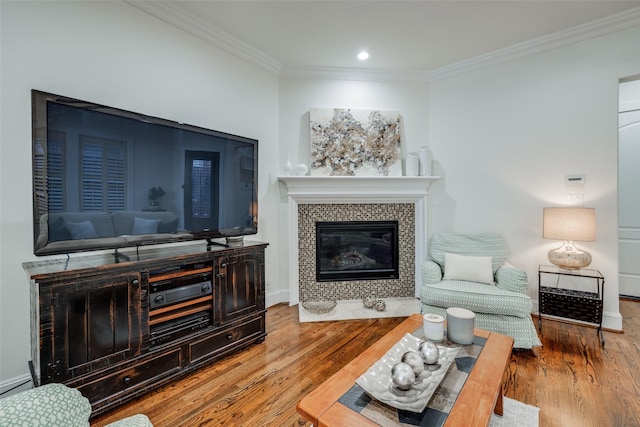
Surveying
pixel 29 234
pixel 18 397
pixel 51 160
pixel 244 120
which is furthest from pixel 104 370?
pixel 244 120

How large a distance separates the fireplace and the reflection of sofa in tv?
1772mm

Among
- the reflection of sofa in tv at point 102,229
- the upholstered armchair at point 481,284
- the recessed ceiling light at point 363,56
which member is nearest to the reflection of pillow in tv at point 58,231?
the reflection of sofa in tv at point 102,229

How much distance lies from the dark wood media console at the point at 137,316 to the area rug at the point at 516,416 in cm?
177

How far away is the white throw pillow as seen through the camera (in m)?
2.73

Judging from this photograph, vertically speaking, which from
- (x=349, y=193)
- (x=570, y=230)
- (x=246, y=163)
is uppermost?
(x=246, y=163)

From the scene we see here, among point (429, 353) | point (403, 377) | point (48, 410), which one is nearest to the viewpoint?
point (48, 410)

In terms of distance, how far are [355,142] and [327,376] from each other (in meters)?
2.49

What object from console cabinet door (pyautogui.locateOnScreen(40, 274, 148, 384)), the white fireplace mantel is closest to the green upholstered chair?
console cabinet door (pyautogui.locateOnScreen(40, 274, 148, 384))

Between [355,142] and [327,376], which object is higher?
[355,142]

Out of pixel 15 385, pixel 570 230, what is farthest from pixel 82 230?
pixel 570 230

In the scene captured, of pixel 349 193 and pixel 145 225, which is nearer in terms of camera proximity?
pixel 145 225

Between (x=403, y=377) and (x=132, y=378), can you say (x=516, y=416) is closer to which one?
(x=403, y=377)

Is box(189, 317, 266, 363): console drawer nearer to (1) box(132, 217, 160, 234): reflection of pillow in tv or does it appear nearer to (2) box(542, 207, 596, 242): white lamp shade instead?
(1) box(132, 217, 160, 234): reflection of pillow in tv

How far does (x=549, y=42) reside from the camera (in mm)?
2908
